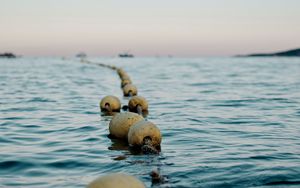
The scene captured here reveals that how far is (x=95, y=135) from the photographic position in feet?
46.9

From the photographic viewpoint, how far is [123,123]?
13.0 metres

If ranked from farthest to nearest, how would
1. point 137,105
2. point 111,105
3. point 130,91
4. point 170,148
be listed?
1. point 130,91
2. point 111,105
3. point 137,105
4. point 170,148

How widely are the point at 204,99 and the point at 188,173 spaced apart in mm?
A: 17904

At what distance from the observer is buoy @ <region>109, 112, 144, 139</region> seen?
12.9 m

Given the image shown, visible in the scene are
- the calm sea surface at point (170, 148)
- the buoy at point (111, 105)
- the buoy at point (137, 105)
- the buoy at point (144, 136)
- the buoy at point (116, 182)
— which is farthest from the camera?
the buoy at point (111, 105)

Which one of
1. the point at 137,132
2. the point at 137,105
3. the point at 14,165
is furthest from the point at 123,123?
the point at 137,105

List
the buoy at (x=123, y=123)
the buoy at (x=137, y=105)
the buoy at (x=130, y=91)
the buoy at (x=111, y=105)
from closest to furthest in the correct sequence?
the buoy at (x=123, y=123), the buoy at (x=137, y=105), the buoy at (x=111, y=105), the buoy at (x=130, y=91)

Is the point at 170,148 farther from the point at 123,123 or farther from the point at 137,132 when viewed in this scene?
the point at 123,123

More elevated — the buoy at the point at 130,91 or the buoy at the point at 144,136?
the buoy at the point at 144,136

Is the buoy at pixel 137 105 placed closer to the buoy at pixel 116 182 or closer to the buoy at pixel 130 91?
the buoy at pixel 130 91

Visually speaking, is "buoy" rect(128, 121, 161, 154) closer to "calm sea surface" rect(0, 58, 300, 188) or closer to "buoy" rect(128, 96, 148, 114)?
"calm sea surface" rect(0, 58, 300, 188)

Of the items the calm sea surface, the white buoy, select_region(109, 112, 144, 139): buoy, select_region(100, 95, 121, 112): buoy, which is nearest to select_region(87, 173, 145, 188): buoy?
the calm sea surface

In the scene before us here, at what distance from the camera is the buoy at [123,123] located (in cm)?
1291

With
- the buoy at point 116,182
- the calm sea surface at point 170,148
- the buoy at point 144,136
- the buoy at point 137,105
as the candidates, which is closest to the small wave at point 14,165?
the calm sea surface at point 170,148
